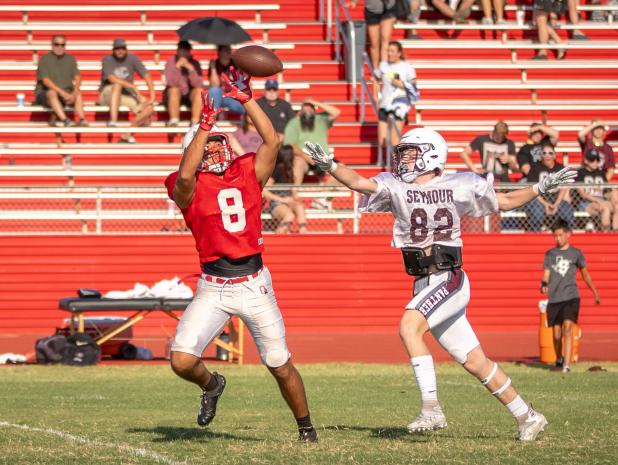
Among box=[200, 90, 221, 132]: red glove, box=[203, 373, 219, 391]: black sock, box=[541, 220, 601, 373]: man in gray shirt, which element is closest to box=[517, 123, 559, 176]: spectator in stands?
box=[541, 220, 601, 373]: man in gray shirt

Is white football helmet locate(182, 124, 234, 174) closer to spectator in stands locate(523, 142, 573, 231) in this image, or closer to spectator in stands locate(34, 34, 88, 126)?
spectator in stands locate(523, 142, 573, 231)

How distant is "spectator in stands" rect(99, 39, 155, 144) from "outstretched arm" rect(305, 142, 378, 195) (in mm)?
13762

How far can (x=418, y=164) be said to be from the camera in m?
8.44

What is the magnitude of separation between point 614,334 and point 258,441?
38.9 ft

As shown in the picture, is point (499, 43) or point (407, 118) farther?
point (499, 43)

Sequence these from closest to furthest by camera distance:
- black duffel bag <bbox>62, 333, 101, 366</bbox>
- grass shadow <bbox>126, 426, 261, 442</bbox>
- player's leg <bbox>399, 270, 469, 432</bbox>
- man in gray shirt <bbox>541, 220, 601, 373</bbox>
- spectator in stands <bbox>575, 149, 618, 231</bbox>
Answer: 1. player's leg <bbox>399, 270, 469, 432</bbox>
2. grass shadow <bbox>126, 426, 261, 442</bbox>
3. man in gray shirt <bbox>541, 220, 601, 373</bbox>
4. black duffel bag <bbox>62, 333, 101, 366</bbox>
5. spectator in stands <bbox>575, 149, 618, 231</bbox>

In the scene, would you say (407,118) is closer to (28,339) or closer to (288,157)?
(288,157)

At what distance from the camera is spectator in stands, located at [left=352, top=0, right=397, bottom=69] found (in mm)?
23062

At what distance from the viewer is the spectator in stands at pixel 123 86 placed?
21.9 metres

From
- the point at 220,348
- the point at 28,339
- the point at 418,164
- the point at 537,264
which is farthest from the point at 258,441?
the point at 537,264

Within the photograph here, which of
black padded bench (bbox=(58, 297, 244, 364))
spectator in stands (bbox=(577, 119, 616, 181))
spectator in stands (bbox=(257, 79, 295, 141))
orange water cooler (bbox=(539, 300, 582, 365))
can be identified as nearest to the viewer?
black padded bench (bbox=(58, 297, 244, 364))

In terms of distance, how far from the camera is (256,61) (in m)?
8.22

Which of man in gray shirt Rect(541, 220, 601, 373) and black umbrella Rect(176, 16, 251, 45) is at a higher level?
black umbrella Rect(176, 16, 251, 45)

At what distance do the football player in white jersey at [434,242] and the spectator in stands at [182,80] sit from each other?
1358cm
